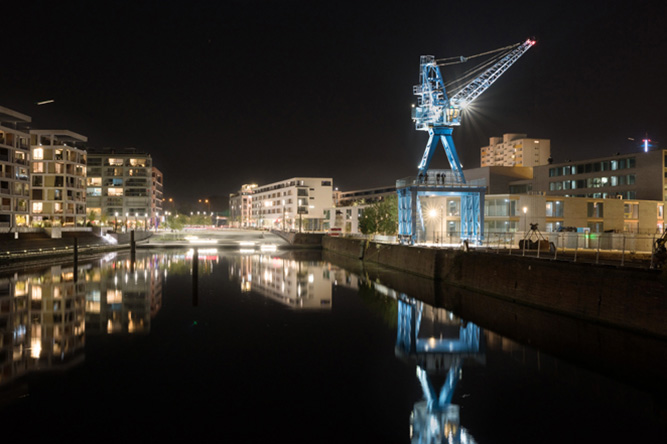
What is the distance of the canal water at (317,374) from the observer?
34.1ft

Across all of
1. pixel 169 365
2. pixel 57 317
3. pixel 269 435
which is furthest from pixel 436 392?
pixel 57 317

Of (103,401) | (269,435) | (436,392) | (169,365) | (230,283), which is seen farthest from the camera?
(230,283)

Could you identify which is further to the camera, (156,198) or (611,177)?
(156,198)

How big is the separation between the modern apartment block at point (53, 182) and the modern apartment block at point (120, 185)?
3131 centimetres

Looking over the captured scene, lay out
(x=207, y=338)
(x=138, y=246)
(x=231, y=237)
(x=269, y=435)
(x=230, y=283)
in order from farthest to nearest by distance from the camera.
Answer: (x=231, y=237)
(x=138, y=246)
(x=230, y=283)
(x=207, y=338)
(x=269, y=435)

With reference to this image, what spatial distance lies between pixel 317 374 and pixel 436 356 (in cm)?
435

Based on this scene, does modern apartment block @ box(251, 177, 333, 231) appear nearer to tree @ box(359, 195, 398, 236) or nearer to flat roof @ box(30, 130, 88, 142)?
flat roof @ box(30, 130, 88, 142)

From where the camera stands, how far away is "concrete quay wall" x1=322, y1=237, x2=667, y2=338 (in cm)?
1597

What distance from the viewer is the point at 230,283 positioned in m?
34.2

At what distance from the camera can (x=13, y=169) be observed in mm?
63688

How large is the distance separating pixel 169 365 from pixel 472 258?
18711mm

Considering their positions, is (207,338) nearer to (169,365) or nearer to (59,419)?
(169,365)

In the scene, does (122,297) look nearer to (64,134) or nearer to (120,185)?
(64,134)

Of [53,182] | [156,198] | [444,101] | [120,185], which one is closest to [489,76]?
[444,101]
